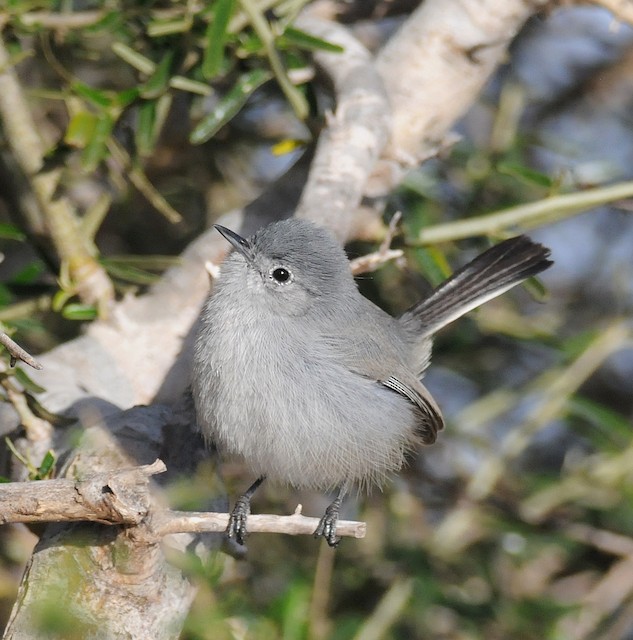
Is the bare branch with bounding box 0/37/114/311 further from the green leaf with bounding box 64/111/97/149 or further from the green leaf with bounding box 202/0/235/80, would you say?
the green leaf with bounding box 202/0/235/80

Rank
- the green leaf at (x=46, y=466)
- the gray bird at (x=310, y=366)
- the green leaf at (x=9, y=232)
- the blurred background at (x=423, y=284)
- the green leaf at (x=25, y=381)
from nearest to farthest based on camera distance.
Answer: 1. the green leaf at (x=46, y=466)
2. the green leaf at (x=25, y=381)
3. the gray bird at (x=310, y=366)
4. the green leaf at (x=9, y=232)
5. the blurred background at (x=423, y=284)

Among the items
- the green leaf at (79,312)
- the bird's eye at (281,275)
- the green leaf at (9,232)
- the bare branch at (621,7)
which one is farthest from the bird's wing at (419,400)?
the bare branch at (621,7)

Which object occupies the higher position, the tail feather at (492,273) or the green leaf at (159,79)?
the green leaf at (159,79)

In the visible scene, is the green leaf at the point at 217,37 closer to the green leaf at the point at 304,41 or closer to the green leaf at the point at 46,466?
the green leaf at the point at 304,41

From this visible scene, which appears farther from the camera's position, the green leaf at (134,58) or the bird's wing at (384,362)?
the green leaf at (134,58)

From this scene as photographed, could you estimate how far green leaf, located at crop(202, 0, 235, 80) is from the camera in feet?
9.05

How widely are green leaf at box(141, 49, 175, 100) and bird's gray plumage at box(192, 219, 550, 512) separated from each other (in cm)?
54

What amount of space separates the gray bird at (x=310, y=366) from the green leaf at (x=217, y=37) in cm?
49

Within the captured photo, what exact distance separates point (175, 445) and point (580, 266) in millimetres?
2273

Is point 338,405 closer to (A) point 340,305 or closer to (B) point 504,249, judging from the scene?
(A) point 340,305

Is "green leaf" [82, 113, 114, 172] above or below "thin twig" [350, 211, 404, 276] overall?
above

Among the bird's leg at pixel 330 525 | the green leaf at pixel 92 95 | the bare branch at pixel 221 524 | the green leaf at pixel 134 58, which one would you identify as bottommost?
the bird's leg at pixel 330 525

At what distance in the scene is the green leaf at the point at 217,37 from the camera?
276 cm

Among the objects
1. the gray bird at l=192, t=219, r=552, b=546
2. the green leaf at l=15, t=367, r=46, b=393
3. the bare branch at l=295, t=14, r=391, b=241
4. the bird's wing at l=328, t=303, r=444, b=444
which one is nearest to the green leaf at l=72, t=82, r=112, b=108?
the gray bird at l=192, t=219, r=552, b=546
